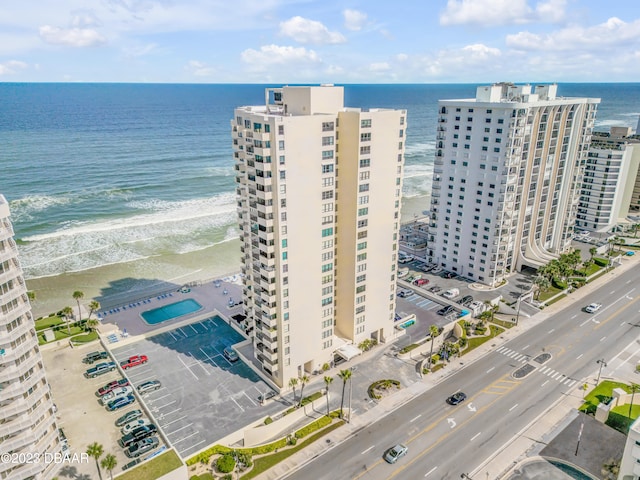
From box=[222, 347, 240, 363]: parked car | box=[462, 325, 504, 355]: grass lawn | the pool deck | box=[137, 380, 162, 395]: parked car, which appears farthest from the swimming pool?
box=[462, 325, 504, 355]: grass lawn

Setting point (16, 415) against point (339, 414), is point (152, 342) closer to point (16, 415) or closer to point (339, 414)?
point (16, 415)

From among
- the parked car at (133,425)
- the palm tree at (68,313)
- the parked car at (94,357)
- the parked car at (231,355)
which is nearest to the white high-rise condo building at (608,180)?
the parked car at (231,355)

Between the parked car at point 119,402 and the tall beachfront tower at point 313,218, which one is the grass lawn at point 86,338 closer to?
the parked car at point 119,402

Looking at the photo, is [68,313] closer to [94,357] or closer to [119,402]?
[94,357]

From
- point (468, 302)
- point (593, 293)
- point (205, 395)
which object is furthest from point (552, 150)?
point (205, 395)

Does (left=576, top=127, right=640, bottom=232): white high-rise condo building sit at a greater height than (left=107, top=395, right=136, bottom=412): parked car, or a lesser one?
greater

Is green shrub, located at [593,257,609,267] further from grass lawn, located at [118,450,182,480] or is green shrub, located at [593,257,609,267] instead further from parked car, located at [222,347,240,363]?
grass lawn, located at [118,450,182,480]

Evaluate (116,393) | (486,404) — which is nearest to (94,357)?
(116,393)
